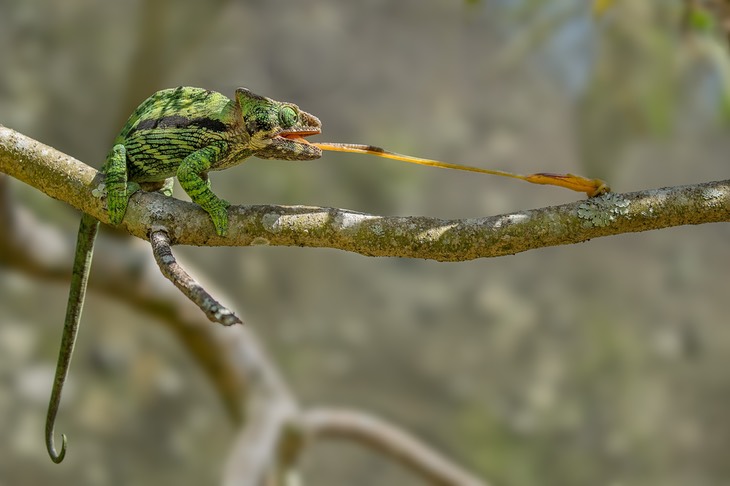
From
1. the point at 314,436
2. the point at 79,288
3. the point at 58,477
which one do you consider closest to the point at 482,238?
the point at 79,288

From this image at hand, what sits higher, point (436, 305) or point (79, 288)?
point (436, 305)

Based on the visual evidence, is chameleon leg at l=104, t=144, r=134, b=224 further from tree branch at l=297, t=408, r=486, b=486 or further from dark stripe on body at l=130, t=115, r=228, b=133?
tree branch at l=297, t=408, r=486, b=486

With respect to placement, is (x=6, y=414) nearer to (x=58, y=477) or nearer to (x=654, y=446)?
(x=58, y=477)

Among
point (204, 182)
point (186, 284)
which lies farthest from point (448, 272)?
point (186, 284)

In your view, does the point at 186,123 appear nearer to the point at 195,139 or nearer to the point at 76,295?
the point at 195,139

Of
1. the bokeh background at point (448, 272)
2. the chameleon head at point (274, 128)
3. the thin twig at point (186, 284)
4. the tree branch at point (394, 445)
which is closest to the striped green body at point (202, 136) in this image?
the chameleon head at point (274, 128)

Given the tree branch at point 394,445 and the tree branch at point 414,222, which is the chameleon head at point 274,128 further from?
the tree branch at point 394,445

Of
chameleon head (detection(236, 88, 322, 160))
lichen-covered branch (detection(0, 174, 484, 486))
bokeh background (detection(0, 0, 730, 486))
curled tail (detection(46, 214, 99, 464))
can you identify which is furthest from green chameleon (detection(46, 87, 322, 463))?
bokeh background (detection(0, 0, 730, 486))
